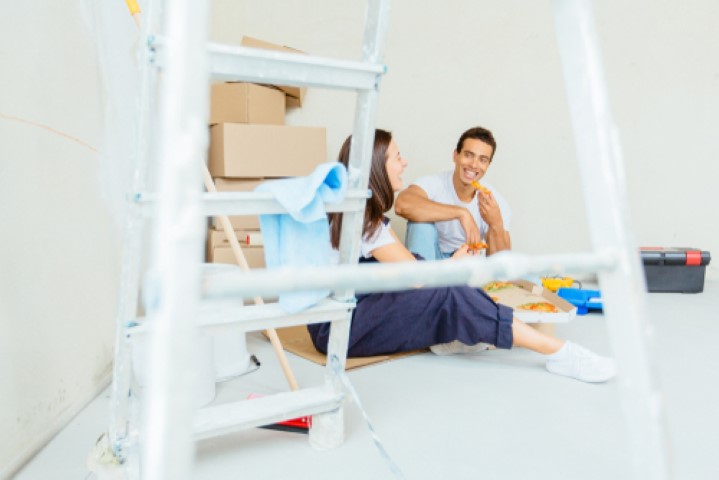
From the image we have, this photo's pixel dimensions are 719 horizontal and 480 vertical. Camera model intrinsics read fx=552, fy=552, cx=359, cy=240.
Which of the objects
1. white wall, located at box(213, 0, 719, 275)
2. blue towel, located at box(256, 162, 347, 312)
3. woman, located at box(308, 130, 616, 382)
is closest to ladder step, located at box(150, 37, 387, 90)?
blue towel, located at box(256, 162, 347, 312)

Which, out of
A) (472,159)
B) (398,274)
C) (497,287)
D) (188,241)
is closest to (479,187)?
(472,159)

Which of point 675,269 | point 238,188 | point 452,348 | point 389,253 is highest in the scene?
point 238,188

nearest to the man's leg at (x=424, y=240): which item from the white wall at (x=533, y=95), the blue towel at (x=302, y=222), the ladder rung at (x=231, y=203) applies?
the white wall at (x=533, y=95)

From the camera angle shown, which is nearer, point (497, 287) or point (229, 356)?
point (229, 356)

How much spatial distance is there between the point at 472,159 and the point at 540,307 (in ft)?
2.59

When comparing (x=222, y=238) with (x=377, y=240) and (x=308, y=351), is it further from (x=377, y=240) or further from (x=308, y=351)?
(x=377, y=240)

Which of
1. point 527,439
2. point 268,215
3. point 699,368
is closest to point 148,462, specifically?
point 268,215

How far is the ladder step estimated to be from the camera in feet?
2.60

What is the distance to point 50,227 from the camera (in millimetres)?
1178

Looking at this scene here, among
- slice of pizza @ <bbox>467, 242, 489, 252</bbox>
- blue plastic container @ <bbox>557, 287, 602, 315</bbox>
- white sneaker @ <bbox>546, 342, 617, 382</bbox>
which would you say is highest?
slice of pizza @ <bbox>467, 242, 489, 252</bbox>

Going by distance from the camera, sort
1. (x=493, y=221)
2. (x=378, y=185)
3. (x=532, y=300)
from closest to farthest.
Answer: (x=378, y=185)
(x=532, y=300)
(x=493, y=221)

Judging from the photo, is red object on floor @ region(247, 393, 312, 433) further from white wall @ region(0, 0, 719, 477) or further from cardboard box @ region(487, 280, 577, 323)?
white wall @ region(0, 0, 719, 477)

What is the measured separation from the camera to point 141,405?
1.19 metres

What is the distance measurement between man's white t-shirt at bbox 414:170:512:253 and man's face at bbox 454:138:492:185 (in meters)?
0.10
